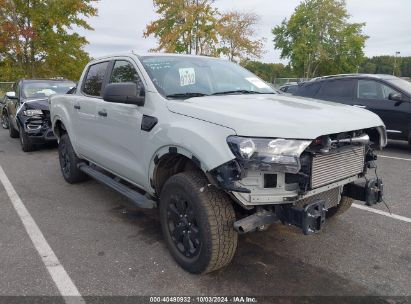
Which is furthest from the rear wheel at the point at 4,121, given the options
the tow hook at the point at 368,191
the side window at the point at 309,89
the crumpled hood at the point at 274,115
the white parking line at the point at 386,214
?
the tow hook at the point at 368,191

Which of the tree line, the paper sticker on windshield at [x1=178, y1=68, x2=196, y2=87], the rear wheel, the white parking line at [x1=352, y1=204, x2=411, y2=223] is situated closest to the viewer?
the paper sticker on windshield at [x1=178, y1=68, x2=196, y2=87]

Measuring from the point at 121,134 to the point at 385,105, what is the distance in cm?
625

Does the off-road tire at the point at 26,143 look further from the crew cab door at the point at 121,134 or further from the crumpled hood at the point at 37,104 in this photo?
the crew cab door at the point at 121,134

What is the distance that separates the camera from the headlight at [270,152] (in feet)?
8.14

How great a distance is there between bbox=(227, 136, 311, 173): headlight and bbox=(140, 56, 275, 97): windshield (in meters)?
1.11

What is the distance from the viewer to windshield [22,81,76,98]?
8.94 m

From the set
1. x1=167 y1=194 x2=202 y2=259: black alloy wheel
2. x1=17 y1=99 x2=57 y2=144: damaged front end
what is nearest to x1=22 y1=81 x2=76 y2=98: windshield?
x1=17 y1=99 x2=57 y2=144: damaged front end

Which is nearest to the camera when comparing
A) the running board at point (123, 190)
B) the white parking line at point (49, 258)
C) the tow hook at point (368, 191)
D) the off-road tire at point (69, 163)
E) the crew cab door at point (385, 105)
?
the white parking line at point (49, 258)

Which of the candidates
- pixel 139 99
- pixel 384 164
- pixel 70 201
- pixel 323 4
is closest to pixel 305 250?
pixel 139 99

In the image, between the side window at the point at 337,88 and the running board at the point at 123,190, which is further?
the side window at the point at 337,88

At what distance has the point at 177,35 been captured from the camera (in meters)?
24.9

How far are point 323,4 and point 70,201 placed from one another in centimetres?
4103

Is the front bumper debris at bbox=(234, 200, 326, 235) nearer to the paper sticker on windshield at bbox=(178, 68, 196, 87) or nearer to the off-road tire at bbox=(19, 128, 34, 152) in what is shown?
the paper sticker on windshield at bbox=(178, 68, 196, 87)

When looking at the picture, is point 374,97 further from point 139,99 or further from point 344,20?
point 344,20
